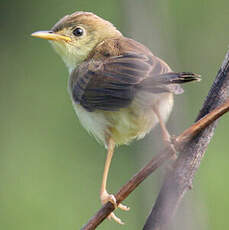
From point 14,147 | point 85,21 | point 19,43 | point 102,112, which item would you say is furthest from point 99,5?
point 102,112

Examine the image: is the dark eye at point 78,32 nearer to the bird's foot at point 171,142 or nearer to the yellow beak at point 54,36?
the yellow beak at point 54,36

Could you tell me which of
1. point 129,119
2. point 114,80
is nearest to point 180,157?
point 129,119

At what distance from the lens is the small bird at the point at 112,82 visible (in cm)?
313

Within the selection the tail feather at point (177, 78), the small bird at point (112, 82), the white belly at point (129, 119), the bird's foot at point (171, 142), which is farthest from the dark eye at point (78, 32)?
the bird's foot at point (171, 142)

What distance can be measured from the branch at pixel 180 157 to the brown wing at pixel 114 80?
1.27ft

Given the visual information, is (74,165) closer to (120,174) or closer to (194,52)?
(120,174)

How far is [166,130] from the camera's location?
2.90m

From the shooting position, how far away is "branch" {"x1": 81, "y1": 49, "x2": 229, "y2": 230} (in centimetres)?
228

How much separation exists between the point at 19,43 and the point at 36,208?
3.30 m

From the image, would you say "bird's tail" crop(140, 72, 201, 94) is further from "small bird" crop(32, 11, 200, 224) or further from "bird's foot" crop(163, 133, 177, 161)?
"bird's foot" crop(163, 133, 177, 161)

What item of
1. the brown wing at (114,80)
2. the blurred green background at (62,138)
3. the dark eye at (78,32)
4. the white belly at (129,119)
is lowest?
the blurred green background at (62,138)

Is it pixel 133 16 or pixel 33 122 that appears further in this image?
pixel 33 122

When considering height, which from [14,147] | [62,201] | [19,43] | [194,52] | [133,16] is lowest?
[62,201]

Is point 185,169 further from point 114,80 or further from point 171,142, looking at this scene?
point 114,80
